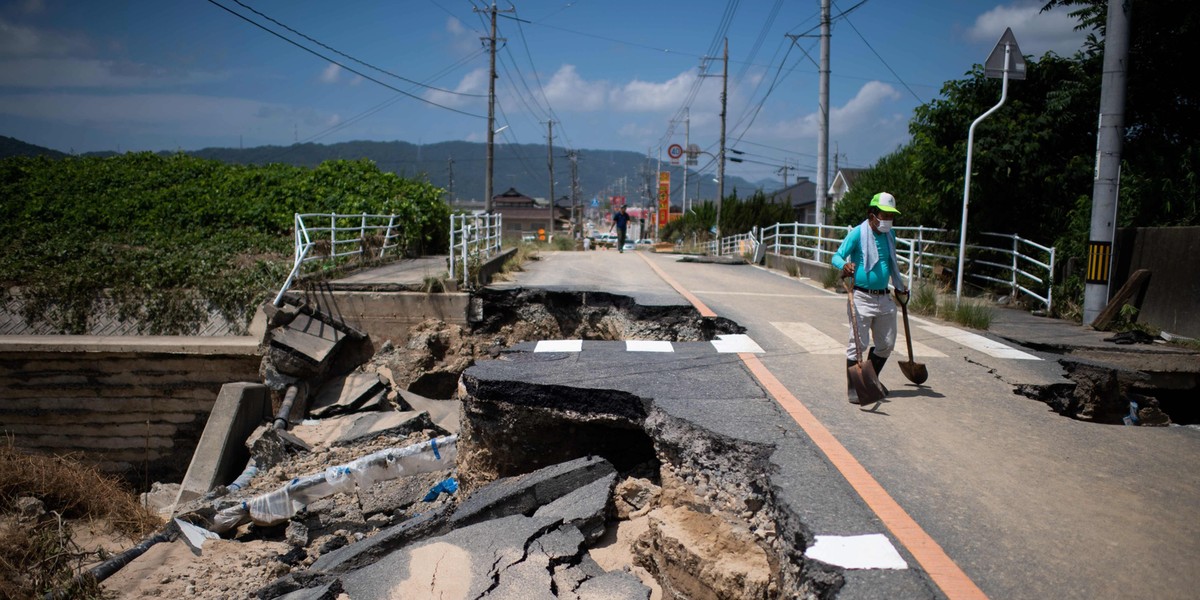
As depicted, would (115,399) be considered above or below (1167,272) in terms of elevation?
below

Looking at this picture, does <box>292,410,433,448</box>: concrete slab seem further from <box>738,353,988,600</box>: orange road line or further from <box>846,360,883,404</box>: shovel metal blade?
<box>846,360,883,404</box>: shovel metal blade

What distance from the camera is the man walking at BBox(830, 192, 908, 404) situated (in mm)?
6090

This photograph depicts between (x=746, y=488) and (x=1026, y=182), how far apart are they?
11.4 meters

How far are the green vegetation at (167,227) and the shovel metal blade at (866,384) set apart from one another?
34.7 ft

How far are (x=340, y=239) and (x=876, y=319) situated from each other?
15108mm

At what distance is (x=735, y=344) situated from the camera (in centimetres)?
829

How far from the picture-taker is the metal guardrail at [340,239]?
12905mm

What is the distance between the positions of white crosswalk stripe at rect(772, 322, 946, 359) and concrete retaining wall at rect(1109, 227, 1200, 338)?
3341mm

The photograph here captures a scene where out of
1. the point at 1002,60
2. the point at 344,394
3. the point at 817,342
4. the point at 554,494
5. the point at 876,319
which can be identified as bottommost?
the point at 344,394

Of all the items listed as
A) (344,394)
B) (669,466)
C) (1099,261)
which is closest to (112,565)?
(344,394)

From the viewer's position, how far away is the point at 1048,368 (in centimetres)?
728

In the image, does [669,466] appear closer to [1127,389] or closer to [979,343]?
[1127,389]

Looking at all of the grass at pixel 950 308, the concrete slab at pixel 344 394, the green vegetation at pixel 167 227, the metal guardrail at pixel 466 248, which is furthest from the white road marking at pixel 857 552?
the green vegetation at pixel 167 227

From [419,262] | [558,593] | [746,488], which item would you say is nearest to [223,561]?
[558,593]
